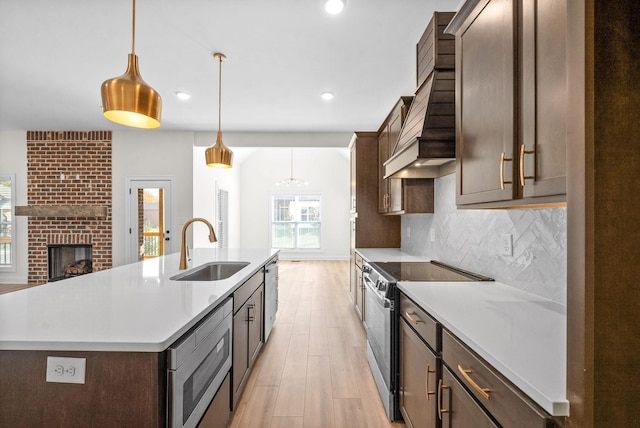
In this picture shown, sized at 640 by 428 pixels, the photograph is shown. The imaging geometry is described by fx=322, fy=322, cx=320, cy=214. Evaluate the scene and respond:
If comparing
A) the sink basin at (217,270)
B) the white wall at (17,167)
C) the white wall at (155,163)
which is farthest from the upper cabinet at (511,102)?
the white wall at (17,167)

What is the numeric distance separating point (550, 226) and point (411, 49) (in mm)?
2057

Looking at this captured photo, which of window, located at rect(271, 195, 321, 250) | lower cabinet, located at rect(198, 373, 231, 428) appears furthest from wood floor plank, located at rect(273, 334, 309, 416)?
window, located at rect(271, 195, 321, 250)

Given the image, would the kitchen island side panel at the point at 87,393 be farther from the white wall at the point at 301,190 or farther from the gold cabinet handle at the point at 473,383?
the white wall at the point at 301,190

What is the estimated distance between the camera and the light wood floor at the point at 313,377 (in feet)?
6.70

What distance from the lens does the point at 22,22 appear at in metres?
2.48

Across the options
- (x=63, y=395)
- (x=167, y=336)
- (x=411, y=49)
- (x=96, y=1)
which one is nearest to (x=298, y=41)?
(x=411, y=49)

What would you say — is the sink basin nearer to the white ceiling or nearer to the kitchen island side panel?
the kitchen island side panel

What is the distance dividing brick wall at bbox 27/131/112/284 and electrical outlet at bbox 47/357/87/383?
533cm

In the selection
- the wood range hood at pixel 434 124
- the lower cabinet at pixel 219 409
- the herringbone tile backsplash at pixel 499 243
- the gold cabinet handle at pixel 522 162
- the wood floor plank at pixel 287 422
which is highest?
the wood range hood at pixel 434 124

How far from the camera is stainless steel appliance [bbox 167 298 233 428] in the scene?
109 cm

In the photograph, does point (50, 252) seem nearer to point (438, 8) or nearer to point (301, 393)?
point (301, 393)

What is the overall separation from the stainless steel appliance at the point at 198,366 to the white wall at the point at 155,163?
4.29 m

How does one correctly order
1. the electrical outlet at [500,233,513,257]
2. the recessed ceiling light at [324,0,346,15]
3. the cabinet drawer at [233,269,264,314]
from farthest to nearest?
the recessed ceiling light at [324,0,346,15]
the cabinet drawer at [233,269,264,314]
the electrical outlet at [500,233,513,257]

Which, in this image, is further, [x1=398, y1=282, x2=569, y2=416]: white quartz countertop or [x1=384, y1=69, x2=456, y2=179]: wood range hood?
[x1=384, y1=69, x2=456, y2=179]: wood range hood
